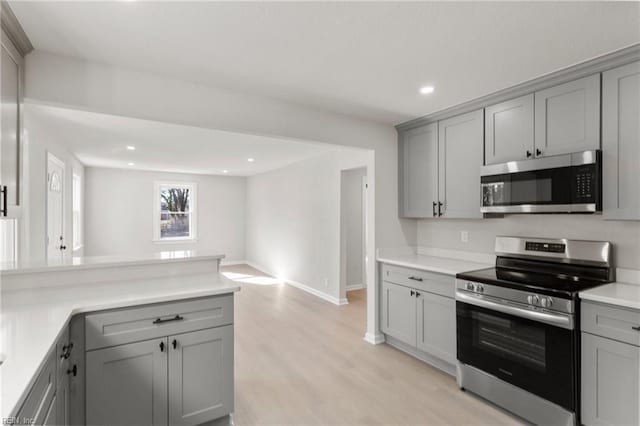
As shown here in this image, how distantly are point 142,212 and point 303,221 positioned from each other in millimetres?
4145

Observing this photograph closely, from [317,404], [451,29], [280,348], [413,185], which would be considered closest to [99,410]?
[317,404]

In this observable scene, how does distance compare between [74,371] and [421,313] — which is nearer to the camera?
[74,371]

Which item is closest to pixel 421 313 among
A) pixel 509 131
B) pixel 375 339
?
pixel 375 339

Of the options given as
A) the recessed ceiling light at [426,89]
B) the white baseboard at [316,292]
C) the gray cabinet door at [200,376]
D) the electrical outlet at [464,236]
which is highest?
the recessed ceiling light at [426,89]

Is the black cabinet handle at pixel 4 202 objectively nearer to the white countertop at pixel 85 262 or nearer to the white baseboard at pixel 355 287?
the white countertop at pixel 85 262

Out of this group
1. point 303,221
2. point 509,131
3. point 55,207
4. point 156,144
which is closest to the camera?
point 509,131

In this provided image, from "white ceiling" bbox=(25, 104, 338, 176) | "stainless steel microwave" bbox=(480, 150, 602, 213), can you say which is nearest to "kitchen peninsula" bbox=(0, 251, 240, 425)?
"white ceiling" bbox=(25, 104, 338, 176)

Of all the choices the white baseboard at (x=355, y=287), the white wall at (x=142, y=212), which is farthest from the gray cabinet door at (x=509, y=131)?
the white wall at (x=142, y=212)

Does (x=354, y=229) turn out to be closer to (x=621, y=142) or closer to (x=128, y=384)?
(x=621, y=142)

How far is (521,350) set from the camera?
7.44 ft

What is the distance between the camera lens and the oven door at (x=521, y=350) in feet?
6.72

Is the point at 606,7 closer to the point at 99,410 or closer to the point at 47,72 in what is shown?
the point at 47,72

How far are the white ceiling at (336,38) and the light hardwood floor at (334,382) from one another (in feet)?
8.01

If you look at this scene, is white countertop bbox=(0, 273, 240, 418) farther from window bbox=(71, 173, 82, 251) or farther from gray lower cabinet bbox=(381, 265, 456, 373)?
window bbox=(71, 173, 82, 251)
